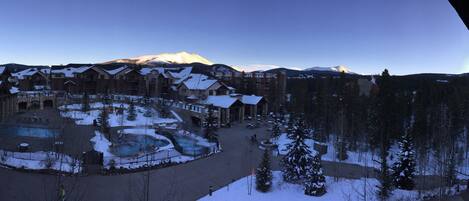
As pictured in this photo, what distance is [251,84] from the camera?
56.5m

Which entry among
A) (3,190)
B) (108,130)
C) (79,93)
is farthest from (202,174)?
(79,93)

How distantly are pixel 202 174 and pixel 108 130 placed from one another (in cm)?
1066

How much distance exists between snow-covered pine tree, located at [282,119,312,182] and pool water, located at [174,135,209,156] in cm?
679

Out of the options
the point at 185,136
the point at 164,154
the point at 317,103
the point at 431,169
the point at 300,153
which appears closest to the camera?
the point at 300,153

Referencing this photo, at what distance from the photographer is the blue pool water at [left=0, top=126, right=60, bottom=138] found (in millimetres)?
22922

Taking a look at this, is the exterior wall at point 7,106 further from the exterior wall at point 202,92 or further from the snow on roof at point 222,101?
the snow on roof at point 222,101

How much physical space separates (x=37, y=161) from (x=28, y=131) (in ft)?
27.2

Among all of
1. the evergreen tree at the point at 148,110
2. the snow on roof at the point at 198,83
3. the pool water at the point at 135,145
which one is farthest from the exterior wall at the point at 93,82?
the pool water at the point at 135,145

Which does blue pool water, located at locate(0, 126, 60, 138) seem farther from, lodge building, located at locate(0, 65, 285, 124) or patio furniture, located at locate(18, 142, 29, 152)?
lodge building, located at locate(0, 65, 285, 124)

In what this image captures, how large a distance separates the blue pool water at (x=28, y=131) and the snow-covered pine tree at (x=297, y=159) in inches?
613

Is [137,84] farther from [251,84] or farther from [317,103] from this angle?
[317,103]

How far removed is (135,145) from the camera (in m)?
22.5

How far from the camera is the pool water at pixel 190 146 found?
21944 millimetres

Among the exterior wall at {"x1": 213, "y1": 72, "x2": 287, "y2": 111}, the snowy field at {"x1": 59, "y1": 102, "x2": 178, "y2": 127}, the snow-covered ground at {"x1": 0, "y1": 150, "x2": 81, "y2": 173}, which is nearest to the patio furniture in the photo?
the snow-covered ground at {"x1": 0, "y1": 150, "x2": 81, "y2": 173}
